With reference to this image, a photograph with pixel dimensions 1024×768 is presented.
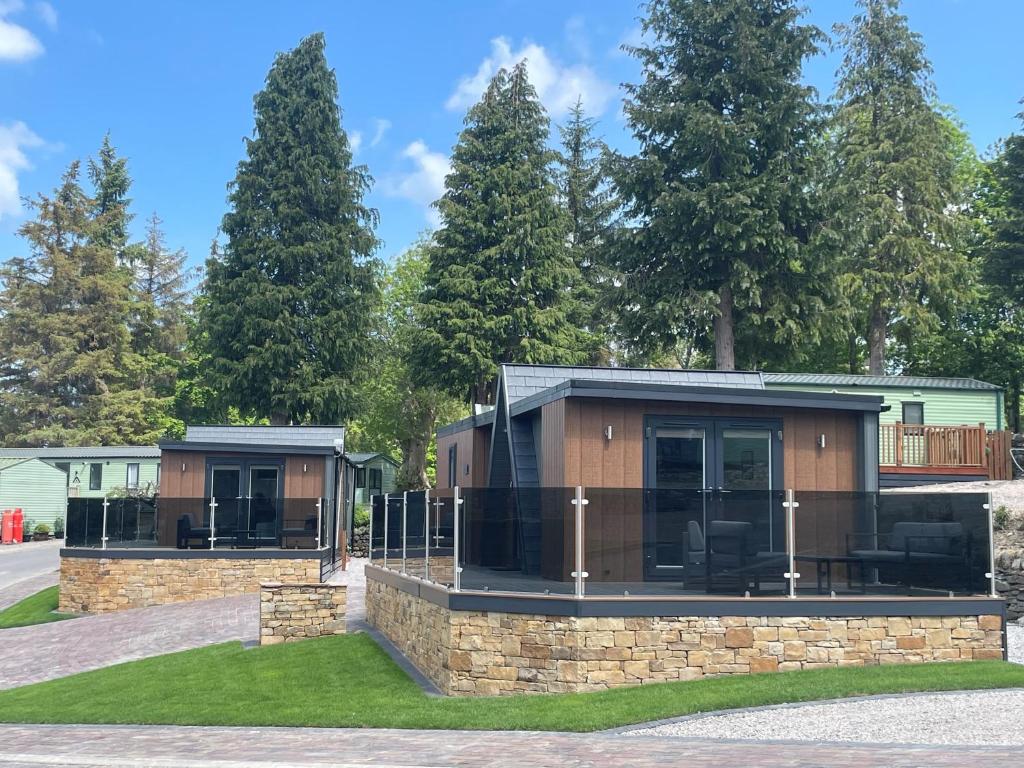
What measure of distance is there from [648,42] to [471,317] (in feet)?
37.0

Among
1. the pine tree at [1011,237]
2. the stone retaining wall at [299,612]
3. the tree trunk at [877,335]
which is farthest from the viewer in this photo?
the tree trunk at [877,335]

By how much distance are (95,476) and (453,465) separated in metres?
28.4

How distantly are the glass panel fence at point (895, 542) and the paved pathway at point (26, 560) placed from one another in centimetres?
2286

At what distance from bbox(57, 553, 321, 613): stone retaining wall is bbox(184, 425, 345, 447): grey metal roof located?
481 cm

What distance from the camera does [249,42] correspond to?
4478cm

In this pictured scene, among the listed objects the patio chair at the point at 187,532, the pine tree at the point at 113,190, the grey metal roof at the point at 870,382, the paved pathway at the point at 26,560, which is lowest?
the paved pathway at the point at 26,560

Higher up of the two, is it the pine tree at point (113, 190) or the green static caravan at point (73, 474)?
the pine tree at point (113, 190)

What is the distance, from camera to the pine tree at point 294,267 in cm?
3972

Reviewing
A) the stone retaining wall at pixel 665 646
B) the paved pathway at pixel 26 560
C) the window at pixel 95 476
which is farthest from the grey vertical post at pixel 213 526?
the window at pixel 95 476

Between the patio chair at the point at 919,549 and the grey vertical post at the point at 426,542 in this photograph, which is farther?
the grey vertical post at the point at 426,542

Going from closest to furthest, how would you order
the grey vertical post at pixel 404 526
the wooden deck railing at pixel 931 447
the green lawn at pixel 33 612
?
1. the grey vertical post at pixel 404 526
2. the green lawn at pixel 33 612
3. the wooden deck railing at pixel 931 447

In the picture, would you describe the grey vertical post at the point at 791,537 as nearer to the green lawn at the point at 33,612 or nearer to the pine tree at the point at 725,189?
the green lawn at the point at 33,612

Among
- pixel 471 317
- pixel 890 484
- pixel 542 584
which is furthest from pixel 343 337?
pixel 542 584

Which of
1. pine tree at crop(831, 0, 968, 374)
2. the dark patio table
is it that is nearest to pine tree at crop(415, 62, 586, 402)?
pine tree at crop(831, 0, 968, 374)
